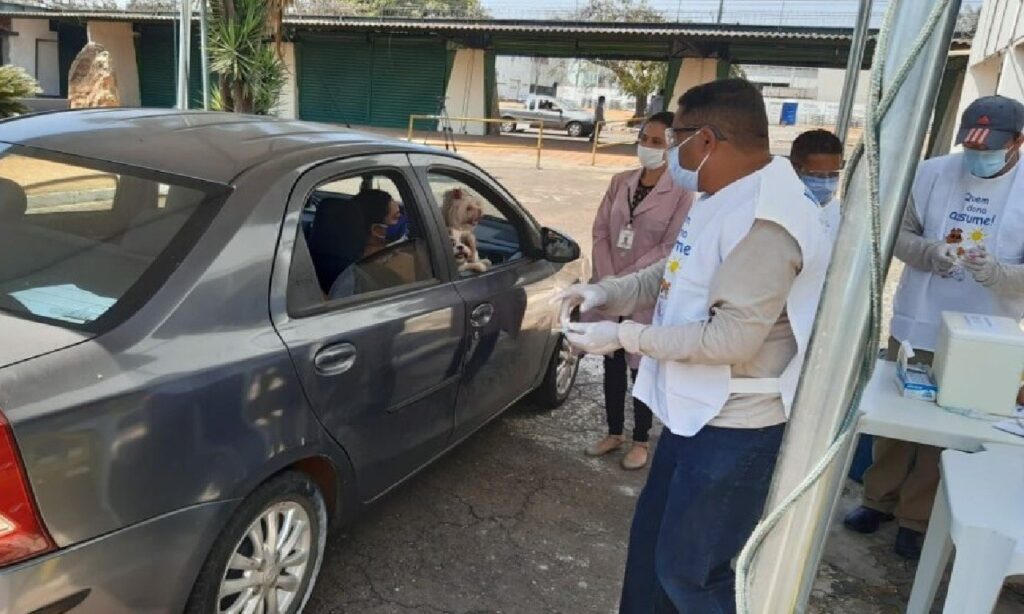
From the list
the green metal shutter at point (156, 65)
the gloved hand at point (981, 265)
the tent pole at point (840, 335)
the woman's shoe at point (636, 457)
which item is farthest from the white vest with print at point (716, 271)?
the green metal shutter at point (156, 65)

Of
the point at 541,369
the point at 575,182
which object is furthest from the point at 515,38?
the point at 541,369

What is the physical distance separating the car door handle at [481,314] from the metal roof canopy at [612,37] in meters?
17.6

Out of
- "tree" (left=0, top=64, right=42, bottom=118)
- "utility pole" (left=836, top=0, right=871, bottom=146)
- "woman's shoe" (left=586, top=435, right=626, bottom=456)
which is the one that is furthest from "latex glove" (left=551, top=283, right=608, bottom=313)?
"tree" (left=0, top=64, right=42, bottom=118)

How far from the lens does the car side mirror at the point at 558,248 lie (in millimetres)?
3707

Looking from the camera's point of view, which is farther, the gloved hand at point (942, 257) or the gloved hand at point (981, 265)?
the gloved hand at point (942, 257)

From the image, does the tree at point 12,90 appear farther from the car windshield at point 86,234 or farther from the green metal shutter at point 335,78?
the green metal shutter at point 335,78

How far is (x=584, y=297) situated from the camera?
2.30m

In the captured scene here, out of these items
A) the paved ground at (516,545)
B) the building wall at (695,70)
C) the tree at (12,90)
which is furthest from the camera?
the building wall at (695,70)

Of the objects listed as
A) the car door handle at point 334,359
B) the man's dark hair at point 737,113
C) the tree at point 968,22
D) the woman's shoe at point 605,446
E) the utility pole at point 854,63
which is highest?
the tree at point 968,22

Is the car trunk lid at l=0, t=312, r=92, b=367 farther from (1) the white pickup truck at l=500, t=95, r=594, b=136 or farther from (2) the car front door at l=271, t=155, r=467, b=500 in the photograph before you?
(1) the white pickup truck at l=500, t=95, r=594, b=136

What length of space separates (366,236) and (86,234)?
1098 mm

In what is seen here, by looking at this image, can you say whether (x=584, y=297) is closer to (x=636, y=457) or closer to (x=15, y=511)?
(x=15, y=511)

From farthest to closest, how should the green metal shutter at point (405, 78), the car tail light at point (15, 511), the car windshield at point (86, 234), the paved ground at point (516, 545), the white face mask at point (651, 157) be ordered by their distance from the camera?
the green metal shutter at point (405, 78) < the white face mask at point (651, 157) < the paved ground at point (516, 545) < the car windshield at point (86, 234) < the car tail light at point (15, 511)

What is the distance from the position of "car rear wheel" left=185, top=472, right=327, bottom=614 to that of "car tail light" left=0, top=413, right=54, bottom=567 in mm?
496
